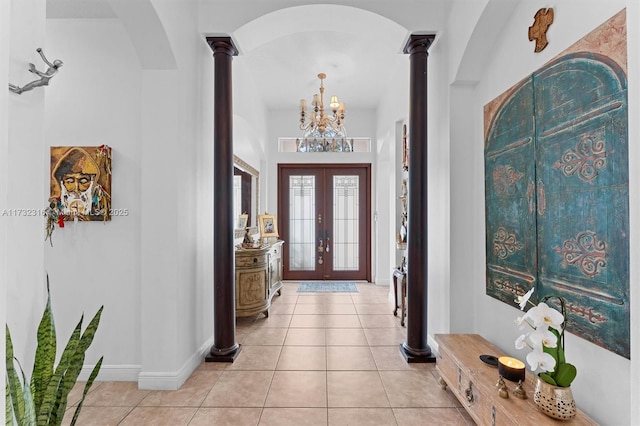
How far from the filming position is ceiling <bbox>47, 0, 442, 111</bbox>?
2.71m

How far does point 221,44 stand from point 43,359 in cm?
261

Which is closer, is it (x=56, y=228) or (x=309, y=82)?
(x=56, y=228)

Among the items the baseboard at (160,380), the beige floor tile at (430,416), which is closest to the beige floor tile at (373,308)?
the beige floor tile at (430,416)

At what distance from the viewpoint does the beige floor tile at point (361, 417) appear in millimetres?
1921

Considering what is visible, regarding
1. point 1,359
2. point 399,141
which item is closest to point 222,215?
point 1,359

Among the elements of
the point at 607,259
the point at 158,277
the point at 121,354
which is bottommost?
the point at 121,354

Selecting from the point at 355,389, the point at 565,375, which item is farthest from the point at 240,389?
the point at 565,375

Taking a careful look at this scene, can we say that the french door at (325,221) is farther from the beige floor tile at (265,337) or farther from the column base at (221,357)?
the column base at (221,357)

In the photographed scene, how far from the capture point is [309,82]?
479 cm

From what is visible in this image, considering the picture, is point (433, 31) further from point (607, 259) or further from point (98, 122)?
point (98, 122)

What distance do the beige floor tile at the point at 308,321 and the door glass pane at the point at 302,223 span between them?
2238 millimetres

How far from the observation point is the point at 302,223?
243 inches

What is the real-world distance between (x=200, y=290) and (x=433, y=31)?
9.89 ft

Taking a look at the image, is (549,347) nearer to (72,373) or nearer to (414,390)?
(414,390)
